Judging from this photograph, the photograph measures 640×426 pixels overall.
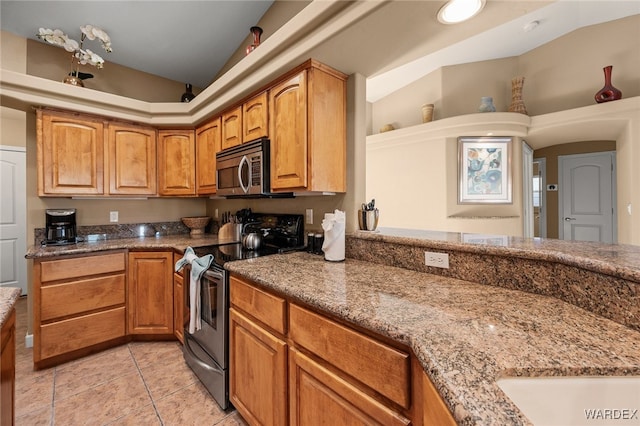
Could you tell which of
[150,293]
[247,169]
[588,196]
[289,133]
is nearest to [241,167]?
[247,169]

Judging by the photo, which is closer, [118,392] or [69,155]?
[118,392]

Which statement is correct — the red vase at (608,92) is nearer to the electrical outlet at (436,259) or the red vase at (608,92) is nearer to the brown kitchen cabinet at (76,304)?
the electrical outlet at (436,259)

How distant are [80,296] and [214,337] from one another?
145cm

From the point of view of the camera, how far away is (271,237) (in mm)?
2398

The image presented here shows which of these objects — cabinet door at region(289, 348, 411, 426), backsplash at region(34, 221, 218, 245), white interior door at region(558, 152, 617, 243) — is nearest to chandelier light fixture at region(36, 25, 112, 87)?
backsplash at region(34, 221, 218, 245)

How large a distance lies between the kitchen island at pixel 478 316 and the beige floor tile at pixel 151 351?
145 centimetres

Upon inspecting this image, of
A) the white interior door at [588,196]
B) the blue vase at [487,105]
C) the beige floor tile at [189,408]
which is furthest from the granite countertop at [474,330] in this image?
the white interior door at [588,196]

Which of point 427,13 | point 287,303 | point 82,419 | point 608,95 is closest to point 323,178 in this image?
point 287,303

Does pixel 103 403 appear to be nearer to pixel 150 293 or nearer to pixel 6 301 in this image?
pixel 150 293

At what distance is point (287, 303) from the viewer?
126 cm

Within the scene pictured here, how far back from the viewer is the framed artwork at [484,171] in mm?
4055

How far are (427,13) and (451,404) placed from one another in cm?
153

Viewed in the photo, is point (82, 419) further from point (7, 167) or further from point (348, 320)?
point (7, 167)

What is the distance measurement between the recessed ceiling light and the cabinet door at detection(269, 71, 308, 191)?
0.82 m
